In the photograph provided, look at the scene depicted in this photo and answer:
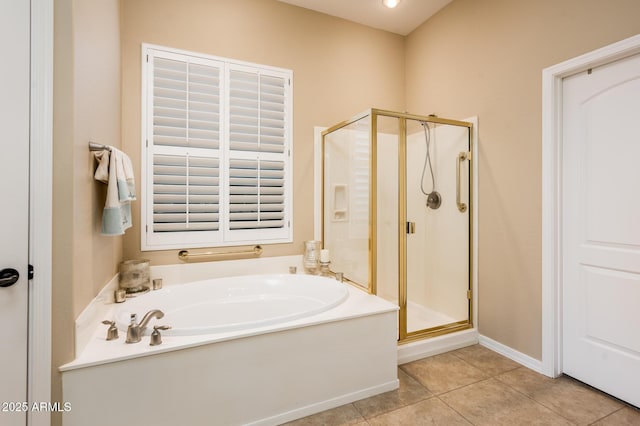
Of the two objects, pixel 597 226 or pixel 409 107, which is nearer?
pixel 597 226

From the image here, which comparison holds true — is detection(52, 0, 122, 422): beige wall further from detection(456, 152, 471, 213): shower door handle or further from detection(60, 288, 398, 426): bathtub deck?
detection(456, 152, 471, 213): shower door handle

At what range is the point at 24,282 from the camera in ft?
4.05

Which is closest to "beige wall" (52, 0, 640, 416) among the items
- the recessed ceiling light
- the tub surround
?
the tub surround

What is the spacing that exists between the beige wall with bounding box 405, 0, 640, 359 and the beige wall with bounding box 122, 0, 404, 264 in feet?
2.50

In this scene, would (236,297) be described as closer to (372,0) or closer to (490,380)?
(490,380)

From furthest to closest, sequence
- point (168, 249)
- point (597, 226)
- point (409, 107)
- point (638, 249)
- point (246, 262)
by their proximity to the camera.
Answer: point (409, 107), point (246, 262), point (168, 249), point (597, 226), point (638, 249)

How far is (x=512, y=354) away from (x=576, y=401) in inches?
20.6

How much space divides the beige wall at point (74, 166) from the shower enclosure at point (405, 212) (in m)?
1.78

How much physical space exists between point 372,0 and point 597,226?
2680 mm

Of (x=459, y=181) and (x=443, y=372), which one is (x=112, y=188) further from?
(x=459, y=181)

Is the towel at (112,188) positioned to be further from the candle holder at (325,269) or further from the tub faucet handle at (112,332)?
the candle holder at (325,269)

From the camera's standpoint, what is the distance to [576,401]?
1.84 meters

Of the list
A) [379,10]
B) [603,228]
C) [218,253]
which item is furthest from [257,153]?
[603,228]

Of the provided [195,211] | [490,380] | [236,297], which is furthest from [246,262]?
[490,380]
